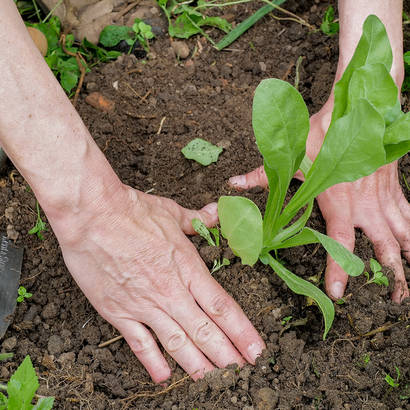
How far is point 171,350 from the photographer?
1.55 meters

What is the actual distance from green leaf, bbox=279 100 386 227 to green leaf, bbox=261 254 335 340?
268mm

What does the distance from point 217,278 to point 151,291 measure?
215 millimetres

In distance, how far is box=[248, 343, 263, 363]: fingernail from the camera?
4.99ft

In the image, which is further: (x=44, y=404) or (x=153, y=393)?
(x=153, y=393)

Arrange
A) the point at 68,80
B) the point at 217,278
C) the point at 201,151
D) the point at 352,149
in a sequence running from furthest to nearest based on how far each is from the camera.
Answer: the point at 68,80 < the point at 201,151 < the point at 217,278 < the point at 352,149

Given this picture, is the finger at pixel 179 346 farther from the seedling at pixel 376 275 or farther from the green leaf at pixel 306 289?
the seedling at pixel 376 275

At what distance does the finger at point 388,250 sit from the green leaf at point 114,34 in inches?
49.1

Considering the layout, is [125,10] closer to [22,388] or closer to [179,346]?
[179,346]

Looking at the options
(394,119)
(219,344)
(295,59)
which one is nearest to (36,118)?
(219,344)

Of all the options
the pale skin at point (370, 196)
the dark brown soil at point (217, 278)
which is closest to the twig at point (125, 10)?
the dark brown soil at point (217, 278)

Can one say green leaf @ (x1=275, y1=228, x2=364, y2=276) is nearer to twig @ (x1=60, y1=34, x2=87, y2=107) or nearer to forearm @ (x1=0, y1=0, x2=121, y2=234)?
forearm @ (x1=0, y1=0, x2=121, y2=234)

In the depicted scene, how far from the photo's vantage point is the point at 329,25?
2262mm

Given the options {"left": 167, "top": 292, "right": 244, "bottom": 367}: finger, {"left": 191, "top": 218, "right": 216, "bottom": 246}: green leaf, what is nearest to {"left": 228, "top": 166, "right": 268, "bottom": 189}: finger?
{"left": 191, "top": 218, "right": 216, "bottom": 246}: green leaf

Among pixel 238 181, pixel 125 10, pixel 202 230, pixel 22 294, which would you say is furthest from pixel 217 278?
pixel 125 10
